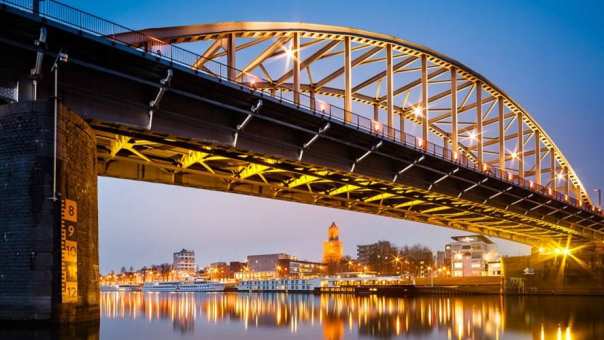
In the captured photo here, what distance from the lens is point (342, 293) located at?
366 ft

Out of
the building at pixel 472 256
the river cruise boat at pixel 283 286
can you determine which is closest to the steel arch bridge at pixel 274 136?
the river cruise boat at pixel 283 286

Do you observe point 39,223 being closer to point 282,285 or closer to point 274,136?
point 274,136

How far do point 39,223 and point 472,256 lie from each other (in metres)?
153

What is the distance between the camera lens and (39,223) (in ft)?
74.0

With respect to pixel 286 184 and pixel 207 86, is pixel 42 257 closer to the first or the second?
pixel 207 86

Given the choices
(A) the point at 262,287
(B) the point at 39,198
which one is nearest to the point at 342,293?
(A) the point at 262,287

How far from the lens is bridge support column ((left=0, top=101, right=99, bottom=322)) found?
870 inches

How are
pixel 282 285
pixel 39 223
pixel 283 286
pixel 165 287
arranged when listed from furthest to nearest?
pixel 165 287
pixel 282 285
pixel 283 286
pixel 39 223

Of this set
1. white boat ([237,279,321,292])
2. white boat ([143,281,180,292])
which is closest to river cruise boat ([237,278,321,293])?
white boat ([237,279,321,292])

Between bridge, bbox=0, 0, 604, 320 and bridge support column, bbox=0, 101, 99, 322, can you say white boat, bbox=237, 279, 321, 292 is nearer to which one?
bridge, bbox=0, 0, 604, 320

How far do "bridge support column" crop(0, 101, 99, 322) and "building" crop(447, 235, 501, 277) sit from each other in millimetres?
146502

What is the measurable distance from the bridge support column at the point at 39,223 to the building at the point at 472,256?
481ft

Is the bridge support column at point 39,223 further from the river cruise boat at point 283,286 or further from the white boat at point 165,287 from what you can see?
the white boat at point 165,287

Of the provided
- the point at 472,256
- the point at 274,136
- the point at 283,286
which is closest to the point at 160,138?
the point at 274,136
